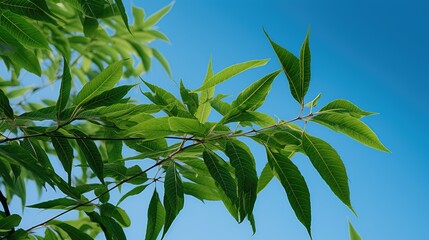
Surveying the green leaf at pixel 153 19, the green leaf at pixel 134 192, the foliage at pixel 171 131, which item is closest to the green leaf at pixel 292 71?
the foliage at pixel 171 131

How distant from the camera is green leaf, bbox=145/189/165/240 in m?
1.03

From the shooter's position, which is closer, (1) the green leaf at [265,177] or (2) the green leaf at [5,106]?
(2) the green leaf at [5,106]

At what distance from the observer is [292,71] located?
854mm

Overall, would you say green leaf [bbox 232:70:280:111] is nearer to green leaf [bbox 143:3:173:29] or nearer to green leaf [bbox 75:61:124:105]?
green leaf [bbox 75:61:124:105]

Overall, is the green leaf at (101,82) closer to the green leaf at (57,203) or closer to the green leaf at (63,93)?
the green leaf at (63,93)

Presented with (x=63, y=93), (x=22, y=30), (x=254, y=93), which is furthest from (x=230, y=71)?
(x=22, y=30)

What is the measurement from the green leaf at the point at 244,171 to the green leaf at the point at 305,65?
0.13m

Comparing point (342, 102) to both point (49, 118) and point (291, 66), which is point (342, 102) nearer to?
point (291, 66)

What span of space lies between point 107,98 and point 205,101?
6.7 inches

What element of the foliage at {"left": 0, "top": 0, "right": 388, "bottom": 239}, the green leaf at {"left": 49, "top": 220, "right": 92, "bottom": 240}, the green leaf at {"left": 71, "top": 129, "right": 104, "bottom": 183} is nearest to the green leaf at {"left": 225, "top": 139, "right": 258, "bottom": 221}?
the foliage at {"left": 0, "top": 0, "right": 388, "bottom": 239}

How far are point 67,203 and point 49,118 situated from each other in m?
0.25

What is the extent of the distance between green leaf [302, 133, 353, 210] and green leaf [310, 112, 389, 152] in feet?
0.13

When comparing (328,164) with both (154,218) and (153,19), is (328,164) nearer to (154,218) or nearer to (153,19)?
(154,218)

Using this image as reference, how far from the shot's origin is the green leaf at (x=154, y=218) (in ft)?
3.37
